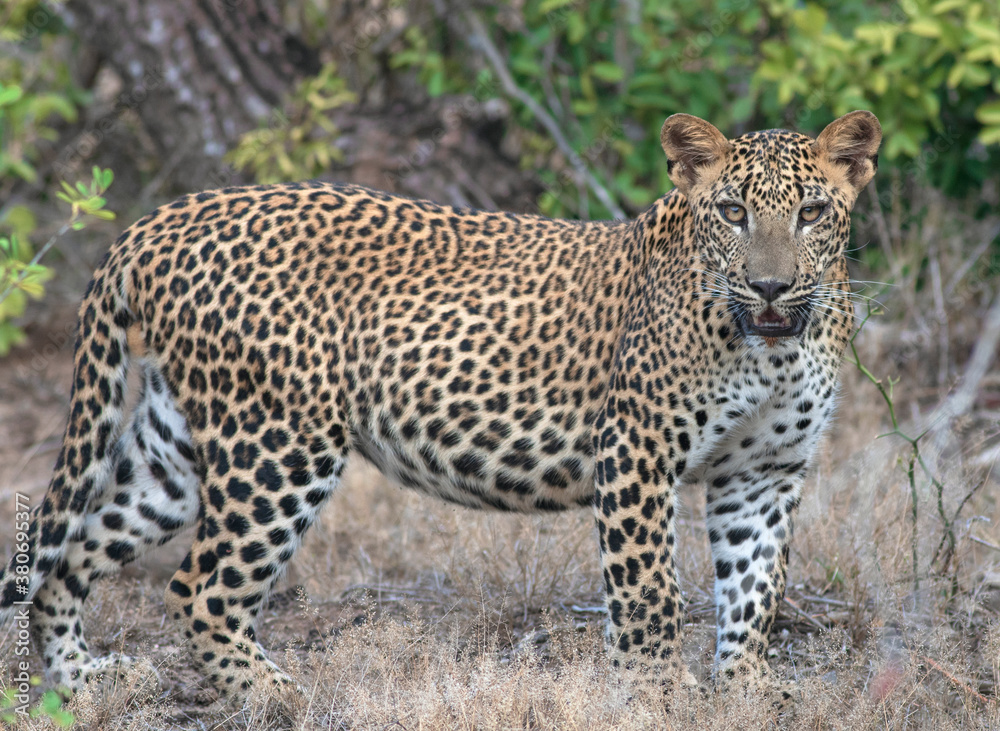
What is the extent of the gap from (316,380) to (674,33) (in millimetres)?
4990

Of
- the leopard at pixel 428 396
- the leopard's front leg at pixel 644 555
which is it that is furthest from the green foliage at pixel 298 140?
the leopard's front leg at pixel 644 555

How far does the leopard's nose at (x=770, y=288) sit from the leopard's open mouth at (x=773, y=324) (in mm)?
77

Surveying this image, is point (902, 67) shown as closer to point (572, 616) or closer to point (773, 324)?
point (773, 324)

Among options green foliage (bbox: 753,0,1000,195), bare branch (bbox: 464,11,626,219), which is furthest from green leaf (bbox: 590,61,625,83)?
green foliage (bbox: 753,0,1000,195)

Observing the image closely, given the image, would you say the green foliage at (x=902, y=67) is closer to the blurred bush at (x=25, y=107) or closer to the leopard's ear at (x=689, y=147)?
the leopard's ear at (x=689, y=147)

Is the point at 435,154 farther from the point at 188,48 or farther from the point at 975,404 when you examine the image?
the point at 975,404

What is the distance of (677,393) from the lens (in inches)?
176

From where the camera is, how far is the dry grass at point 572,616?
4254 millimetres

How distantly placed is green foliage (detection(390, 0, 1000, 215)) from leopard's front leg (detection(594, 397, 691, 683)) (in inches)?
148

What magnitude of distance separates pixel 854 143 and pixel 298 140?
5125 mm

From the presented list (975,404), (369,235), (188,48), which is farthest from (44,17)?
(975,404)

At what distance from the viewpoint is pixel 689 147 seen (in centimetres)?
448

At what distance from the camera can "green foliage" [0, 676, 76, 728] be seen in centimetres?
369
